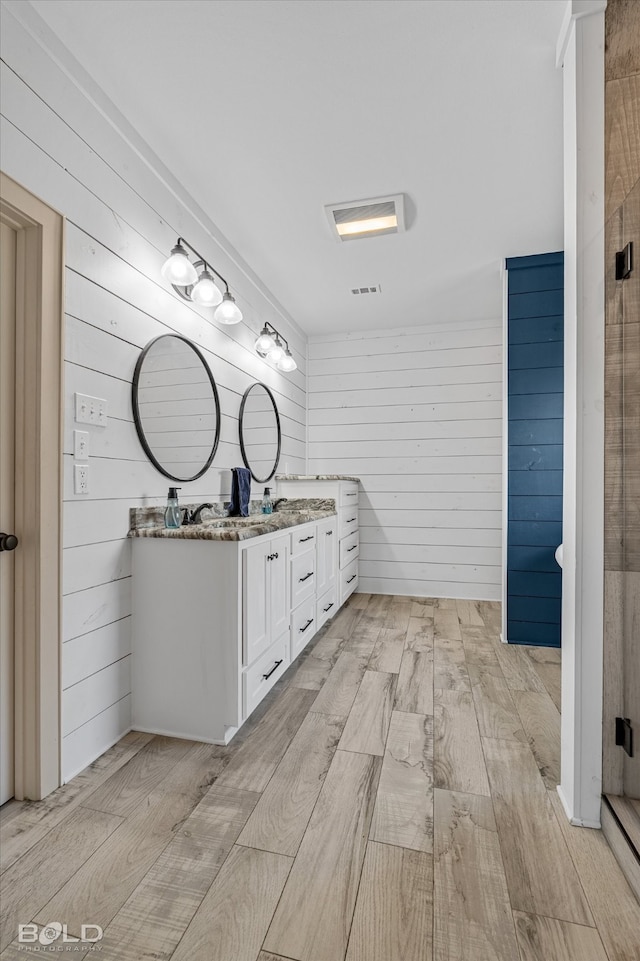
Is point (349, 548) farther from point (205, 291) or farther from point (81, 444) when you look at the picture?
point (81, 444)

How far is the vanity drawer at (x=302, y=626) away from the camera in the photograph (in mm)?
2340

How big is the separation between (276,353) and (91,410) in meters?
1.86

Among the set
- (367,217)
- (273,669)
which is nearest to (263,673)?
(273,669)

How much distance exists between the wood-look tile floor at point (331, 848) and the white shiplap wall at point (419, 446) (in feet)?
6.61

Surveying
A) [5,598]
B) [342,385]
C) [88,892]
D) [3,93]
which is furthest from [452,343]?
[88,892]

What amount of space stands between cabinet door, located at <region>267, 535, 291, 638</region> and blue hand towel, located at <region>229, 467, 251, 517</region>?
19.7 inches

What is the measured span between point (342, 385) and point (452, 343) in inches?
41.0

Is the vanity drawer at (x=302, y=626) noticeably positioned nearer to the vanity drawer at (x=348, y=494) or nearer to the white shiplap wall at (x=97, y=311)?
the white shiplap wall at (x=97, y=311)

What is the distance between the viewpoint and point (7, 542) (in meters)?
1.36

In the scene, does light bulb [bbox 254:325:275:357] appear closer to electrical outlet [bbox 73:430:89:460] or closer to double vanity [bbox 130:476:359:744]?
double vanity [bbox 130:476:359:744]

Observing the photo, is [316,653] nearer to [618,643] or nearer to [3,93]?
[618,643]

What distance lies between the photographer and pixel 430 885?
1.09 metres

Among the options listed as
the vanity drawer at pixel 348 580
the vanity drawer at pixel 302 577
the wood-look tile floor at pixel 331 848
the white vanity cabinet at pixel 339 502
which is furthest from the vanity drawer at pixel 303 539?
the vanity drawer at pixel 348 580

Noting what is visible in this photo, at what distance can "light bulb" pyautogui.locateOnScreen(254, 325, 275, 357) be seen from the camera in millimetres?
3033
